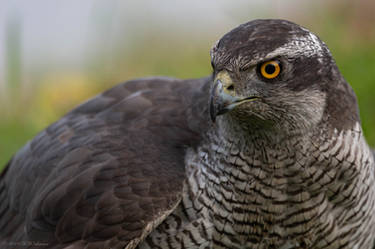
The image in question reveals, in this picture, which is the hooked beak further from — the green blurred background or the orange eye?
the green blurred background

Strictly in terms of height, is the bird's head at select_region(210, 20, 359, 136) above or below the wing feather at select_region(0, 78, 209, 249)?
above

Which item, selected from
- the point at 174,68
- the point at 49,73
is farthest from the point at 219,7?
the point at 49,73

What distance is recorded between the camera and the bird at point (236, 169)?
426 centimetres

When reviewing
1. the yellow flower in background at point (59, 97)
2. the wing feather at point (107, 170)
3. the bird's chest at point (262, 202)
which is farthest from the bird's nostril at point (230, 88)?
the yellow flower in background at point (59, 97)

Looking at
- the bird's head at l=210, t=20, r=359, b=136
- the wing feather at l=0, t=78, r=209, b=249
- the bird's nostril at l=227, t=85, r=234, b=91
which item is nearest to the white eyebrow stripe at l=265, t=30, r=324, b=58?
the bird's head at l=210, t=20, r=359, b=136

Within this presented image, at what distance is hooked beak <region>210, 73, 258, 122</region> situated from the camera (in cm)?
413

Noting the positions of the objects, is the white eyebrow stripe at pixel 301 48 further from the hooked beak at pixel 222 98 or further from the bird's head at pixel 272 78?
the hooked beak at pixel 222 98

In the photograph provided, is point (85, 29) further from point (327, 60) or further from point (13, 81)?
point (327, 60)

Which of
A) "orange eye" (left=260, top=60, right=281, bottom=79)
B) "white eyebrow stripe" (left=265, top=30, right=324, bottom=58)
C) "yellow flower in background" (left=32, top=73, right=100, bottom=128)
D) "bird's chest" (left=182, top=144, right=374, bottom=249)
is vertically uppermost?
"white eyebrow stripe" (left=265, top=30, right=324, bottom=58)

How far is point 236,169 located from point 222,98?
0.66 meters

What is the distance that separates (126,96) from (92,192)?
3.62ft

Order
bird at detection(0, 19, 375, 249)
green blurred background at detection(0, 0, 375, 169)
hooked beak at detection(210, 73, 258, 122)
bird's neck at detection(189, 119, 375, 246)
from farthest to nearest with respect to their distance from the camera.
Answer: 1. green blurred background at detection(0, 0, 375, 169)
2. bird's neck at detection(189, 119, 375, 246)
3. bird at detection(0, 19, 375, 249)
4. hooked beak at detection(210, 73, 258, 122)

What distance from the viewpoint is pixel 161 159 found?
4.83 m

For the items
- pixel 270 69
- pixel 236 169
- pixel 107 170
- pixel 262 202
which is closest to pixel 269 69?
pixel 270 69
